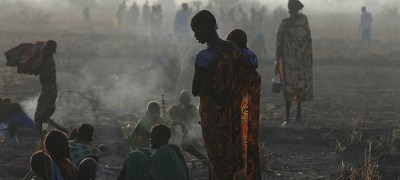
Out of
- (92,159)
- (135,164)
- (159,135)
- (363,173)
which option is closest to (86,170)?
(92,159)

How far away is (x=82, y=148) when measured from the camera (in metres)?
6.19

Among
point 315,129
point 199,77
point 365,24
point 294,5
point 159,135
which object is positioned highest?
point 365,24

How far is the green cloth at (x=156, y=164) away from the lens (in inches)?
218

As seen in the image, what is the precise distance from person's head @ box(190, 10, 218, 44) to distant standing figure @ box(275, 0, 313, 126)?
560 centimetres

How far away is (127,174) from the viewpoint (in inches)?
216

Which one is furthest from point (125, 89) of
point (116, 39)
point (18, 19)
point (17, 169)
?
point (18, 19)

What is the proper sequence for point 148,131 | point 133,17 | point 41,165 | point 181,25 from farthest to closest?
point 133,17
point 181,25
point 148,131
point 41,165

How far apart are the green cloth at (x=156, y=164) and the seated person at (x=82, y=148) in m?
0.72

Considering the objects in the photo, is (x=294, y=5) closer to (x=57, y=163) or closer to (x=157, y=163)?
(x=157, y=163)

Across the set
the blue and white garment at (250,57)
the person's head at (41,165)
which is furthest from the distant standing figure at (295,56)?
the person's head at (41,165)

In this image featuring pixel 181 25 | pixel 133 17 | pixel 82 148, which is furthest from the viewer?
pixel 133 17

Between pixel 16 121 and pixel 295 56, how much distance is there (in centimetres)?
432

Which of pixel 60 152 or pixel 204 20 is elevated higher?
pixel 204 20

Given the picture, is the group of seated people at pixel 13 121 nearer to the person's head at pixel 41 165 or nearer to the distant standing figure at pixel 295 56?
the distant standing figure at pixel 295 56
